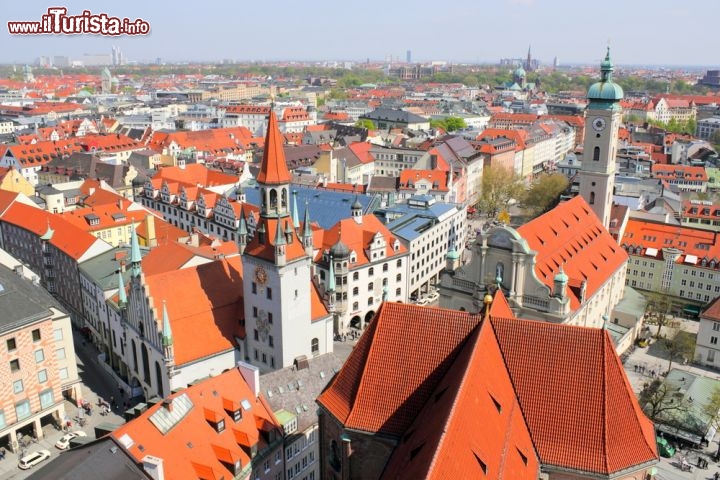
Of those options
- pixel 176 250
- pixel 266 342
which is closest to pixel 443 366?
pixel 266 342

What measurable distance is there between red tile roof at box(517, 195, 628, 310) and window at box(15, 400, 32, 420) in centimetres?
4710

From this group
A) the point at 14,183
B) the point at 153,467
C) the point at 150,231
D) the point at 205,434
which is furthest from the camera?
the point at 14,183

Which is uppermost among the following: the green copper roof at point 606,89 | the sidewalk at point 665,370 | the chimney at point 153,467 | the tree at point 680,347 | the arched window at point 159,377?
the green copper roof at point 606,89

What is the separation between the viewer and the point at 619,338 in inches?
2847

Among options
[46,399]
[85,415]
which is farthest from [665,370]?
[46,399]

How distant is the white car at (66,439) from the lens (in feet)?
184

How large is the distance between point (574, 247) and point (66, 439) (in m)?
53.3

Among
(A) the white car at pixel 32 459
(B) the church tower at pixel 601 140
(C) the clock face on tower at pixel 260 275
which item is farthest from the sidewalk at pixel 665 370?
(A) the white car at pixel 32 459

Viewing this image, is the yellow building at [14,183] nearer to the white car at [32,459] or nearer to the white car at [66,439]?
the white car at [66,439]

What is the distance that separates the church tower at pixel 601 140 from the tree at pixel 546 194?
4525 centimetres

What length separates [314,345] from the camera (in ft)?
194

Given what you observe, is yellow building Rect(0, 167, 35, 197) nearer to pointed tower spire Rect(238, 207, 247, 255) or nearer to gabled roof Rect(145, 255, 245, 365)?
gabled roof Rect(145, 255, 245, 365)

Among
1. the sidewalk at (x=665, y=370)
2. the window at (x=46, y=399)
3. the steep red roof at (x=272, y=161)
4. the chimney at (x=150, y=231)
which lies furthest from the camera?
the chimney at (x=150, y=231)

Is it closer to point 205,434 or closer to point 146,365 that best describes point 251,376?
point 205,434
